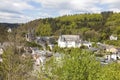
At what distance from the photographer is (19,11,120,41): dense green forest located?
331 ft

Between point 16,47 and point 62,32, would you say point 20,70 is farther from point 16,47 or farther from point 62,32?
point 62,32

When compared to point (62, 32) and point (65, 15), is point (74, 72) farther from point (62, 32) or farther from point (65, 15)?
point (65, 15)

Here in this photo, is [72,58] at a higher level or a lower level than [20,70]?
higher

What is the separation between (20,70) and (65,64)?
7206 millimetres

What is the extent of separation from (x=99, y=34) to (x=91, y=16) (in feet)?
162

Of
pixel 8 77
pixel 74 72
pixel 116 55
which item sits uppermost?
pixel 74 72

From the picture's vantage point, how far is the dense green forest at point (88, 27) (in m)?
101

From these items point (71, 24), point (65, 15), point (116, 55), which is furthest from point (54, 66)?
point (65, 15)

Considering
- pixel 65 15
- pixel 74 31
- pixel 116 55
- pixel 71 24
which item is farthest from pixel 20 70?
pixel 65 15

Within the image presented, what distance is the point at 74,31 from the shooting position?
4483 inches

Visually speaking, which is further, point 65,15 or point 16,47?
point 65,15

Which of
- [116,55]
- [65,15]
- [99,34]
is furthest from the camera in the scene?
[65,15]

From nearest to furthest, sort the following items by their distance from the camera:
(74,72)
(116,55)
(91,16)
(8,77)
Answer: (74,72) < (8,77) < (116,55) < (91,16)

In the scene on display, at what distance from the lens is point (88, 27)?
389ft
